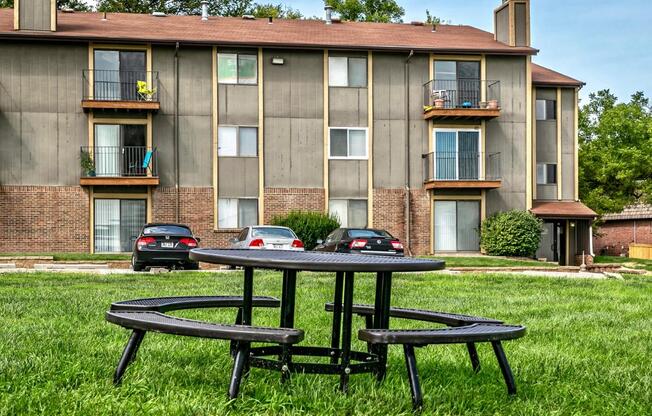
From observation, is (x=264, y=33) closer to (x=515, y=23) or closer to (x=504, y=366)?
(x=515, y=23)

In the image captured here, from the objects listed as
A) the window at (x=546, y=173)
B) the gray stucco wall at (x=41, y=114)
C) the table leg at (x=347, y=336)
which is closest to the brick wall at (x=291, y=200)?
the gray stucco wall at (x=41, y=114)

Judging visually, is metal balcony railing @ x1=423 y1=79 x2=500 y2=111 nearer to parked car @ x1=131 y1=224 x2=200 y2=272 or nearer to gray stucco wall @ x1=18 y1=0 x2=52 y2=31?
parked car @ x1=131 y1=224 x2=200 y2=272

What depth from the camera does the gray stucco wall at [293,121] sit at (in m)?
33.9

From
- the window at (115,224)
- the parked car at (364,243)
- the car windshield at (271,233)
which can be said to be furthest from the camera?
the window at (115,224)

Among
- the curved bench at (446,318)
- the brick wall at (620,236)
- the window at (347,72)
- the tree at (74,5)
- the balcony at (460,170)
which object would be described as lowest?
the brick wall at (620,236)

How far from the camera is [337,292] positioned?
18.9 feet

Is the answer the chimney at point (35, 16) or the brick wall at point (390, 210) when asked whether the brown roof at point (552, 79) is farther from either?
the chimney at point (35, 16)

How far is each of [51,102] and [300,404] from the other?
29.9 meters

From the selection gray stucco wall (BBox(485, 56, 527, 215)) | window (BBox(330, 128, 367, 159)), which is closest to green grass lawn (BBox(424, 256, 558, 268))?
gray stucco wall (BBox(485, 56, 527, 215))

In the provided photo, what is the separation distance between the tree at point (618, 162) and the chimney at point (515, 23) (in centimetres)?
1438

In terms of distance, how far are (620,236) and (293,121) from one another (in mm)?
32514

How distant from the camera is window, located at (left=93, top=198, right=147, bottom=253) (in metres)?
32.4

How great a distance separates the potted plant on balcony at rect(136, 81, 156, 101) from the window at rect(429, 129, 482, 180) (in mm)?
10933

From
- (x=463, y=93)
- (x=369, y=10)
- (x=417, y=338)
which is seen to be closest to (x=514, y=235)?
(x=463, y=93)
